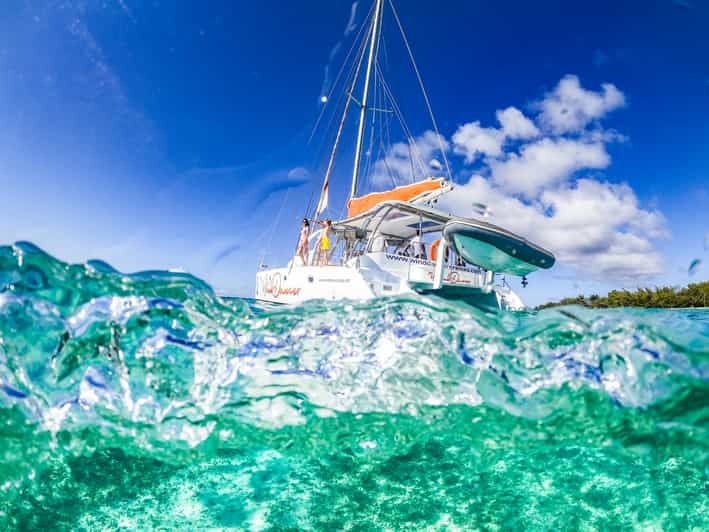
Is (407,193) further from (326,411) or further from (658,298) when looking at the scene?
(658,298)

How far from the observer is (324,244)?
14.7 meters

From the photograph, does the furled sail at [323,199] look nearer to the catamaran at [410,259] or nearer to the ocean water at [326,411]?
the catamaran at [410,259]

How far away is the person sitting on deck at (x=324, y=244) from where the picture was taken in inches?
581

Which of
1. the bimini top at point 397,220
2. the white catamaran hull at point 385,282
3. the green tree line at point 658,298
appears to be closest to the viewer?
the bimini top at point 397,220

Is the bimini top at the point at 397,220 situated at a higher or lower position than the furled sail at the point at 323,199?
lower

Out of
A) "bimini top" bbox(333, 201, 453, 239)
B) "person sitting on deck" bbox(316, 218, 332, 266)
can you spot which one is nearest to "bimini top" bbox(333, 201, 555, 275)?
"bimini top" bbox(333, 201, 453, 239)

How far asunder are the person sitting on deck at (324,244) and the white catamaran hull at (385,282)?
1332mm

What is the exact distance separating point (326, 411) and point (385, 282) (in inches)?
357

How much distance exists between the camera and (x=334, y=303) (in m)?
3.98

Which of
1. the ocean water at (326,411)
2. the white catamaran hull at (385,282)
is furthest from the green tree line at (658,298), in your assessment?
the ocean water at (326,411)

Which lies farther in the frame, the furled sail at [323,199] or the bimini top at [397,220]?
the furled sail at [323,199]

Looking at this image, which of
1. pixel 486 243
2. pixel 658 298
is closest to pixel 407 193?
pixel 486 243

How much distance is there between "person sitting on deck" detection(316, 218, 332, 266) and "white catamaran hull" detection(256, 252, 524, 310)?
133 cm

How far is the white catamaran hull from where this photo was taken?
12.0 m
